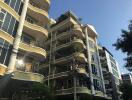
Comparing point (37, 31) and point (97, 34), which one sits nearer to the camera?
point (37, 31)

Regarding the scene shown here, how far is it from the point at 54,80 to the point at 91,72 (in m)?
8.09

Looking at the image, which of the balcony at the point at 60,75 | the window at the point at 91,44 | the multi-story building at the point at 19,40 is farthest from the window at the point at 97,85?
the multi-story building at the point at 19,40

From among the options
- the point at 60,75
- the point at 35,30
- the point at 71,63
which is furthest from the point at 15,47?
the point at 71,63

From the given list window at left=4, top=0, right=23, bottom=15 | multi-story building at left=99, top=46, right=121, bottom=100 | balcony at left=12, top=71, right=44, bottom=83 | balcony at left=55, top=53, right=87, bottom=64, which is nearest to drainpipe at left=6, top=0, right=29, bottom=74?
window at left=4, top=0, right=23, bottom=15

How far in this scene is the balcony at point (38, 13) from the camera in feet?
76.8

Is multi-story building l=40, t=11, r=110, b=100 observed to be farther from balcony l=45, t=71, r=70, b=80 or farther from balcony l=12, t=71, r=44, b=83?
A: balcony l=12, t=71, r=44, b=83

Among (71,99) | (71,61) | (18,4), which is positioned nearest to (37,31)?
(18,4)

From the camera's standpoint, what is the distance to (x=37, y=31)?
22734mm

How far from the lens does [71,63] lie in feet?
119

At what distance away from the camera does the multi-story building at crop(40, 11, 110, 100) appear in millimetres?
33906

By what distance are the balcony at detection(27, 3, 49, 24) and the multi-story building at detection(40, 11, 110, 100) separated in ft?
42.5

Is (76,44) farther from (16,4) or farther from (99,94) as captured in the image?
(16,4)

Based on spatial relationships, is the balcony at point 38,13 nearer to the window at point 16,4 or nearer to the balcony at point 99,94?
the window at point 16,4

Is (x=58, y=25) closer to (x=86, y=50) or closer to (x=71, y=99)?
(x=86, y=50)
